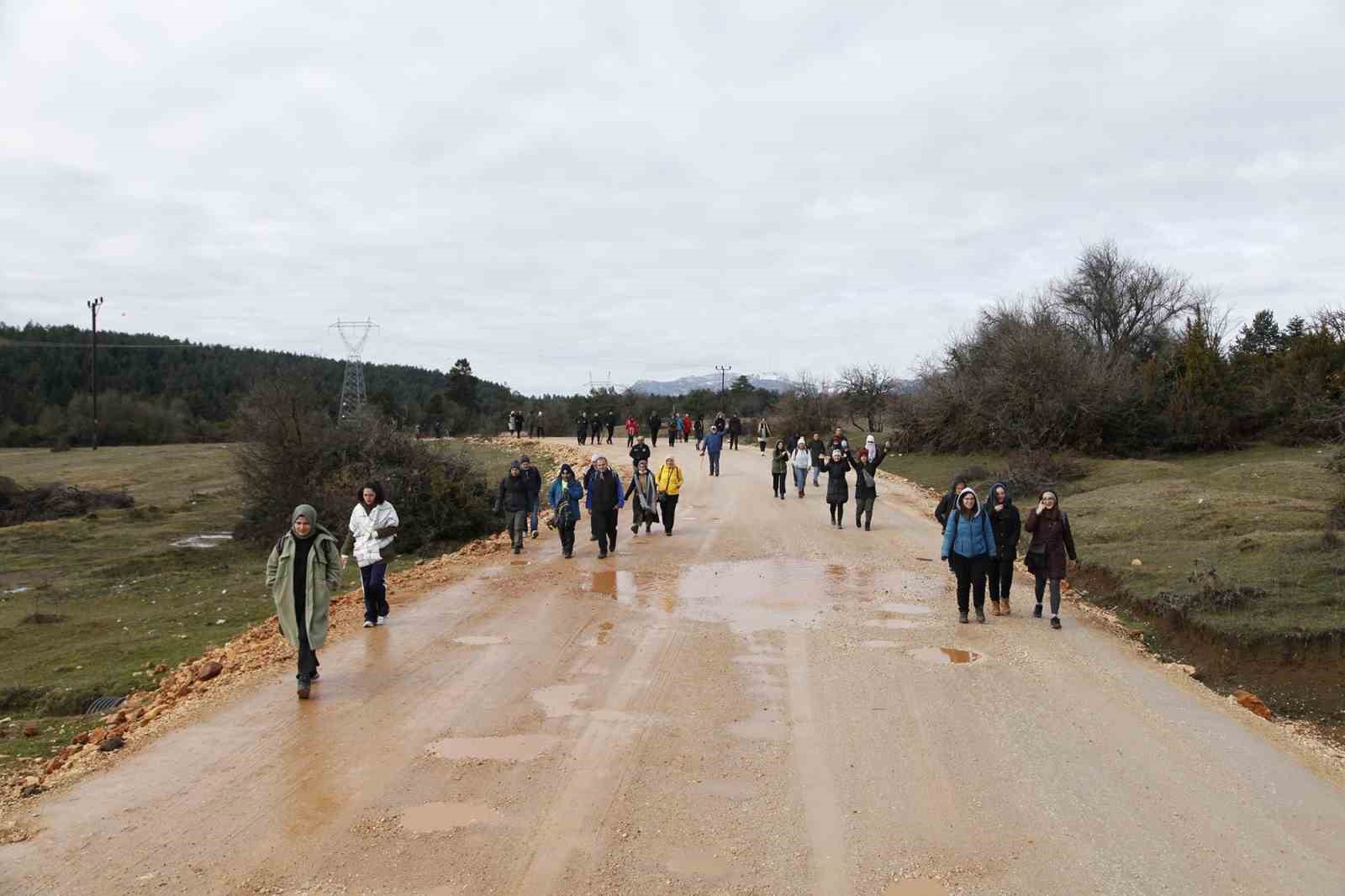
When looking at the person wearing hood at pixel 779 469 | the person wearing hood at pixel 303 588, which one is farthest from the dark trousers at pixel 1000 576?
the person wearing hood at pixel 779 469

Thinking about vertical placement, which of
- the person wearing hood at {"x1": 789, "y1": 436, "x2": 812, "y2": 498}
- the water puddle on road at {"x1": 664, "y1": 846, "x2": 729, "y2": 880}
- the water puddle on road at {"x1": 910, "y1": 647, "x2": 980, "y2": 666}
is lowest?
the water puddle on road at {"x1": 664, "y1": 846, "x2": 729, "y2": 880}

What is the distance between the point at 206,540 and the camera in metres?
27.7

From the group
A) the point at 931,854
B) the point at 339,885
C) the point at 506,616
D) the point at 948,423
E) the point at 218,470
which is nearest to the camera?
the point at 339,885

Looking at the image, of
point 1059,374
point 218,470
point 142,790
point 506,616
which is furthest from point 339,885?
point 218,470

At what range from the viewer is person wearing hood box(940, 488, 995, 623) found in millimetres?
11258

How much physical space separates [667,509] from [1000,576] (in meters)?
7.76

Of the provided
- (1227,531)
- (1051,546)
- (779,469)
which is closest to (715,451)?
(779,469)

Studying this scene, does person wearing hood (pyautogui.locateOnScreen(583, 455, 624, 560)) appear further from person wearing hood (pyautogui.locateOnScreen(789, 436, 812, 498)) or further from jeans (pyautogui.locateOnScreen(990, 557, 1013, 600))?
person wearing hood (pyautogui.locateOnScreen(789, 436, 812, 498))

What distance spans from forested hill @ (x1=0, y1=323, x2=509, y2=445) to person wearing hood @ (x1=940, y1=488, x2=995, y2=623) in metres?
50.1

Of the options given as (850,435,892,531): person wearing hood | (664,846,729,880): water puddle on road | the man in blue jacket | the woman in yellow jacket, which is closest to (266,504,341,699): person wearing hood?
(664,846,729,880): water puddle on road

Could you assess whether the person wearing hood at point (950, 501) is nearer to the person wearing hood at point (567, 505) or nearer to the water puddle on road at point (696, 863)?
the person wearing hood at point (567, 505)

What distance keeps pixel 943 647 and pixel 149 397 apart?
329 feet

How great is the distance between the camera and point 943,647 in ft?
33.2

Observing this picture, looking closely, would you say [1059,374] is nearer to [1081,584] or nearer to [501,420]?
[1081,584]
